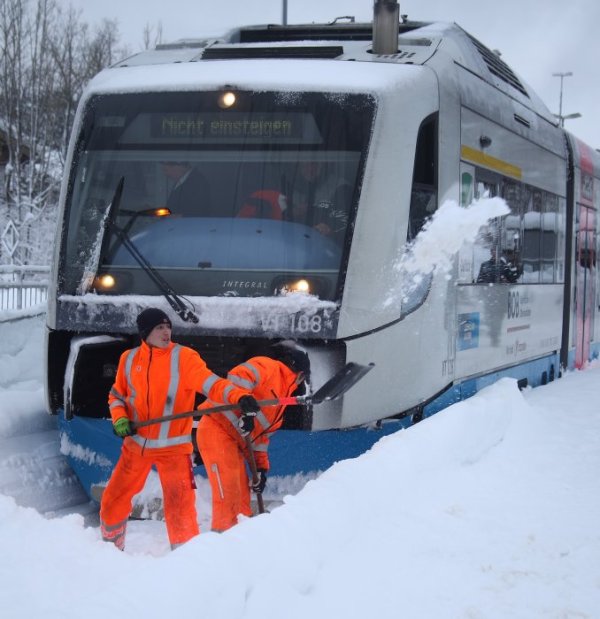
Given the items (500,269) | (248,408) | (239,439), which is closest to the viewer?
(248,408)

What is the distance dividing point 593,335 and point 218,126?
828cm

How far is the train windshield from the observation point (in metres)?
6.19

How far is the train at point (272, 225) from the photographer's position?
20.0 ft

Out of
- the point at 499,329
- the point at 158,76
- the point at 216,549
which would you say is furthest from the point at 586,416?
the point at 216,549

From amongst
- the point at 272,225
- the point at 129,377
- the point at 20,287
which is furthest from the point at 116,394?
the point at 20,287

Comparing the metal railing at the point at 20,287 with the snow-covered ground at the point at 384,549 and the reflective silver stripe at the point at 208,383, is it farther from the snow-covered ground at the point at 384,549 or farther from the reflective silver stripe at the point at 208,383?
the reflective silver stripe at the point at 208,383

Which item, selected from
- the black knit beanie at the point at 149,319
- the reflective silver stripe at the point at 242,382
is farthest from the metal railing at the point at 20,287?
the reflective silver stripe at the point at 242,382

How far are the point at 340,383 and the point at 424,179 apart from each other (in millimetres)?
1592

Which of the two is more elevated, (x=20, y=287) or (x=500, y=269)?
(x=500, y=269)

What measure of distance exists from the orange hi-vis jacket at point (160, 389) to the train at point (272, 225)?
0.45 meters

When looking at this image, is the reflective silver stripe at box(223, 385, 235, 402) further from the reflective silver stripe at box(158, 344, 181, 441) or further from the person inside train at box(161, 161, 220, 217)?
the person inside train at box(161, 161, 220, 217)

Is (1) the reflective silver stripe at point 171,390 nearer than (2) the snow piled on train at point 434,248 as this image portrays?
Yes

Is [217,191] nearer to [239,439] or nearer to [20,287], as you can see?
[239,439]

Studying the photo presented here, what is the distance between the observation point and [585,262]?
12117 mm
